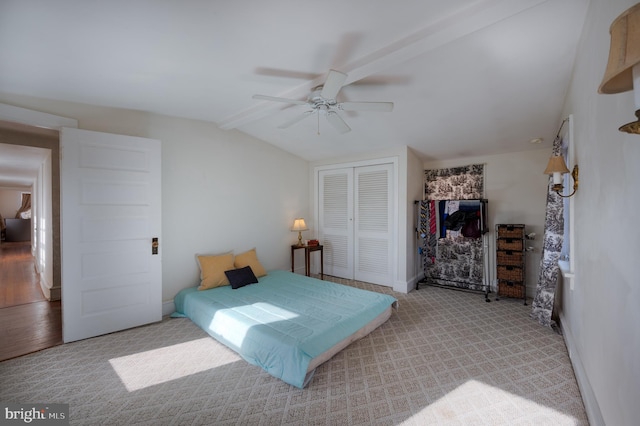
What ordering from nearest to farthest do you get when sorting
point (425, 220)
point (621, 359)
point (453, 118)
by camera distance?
point (621, 359) < point (453, 118) < point (425, 220)

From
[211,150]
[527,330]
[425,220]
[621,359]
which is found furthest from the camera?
[425,220]

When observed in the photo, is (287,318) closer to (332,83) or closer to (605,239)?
(332,83)

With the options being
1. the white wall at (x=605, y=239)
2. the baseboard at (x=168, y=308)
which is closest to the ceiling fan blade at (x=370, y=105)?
the white wall at (x=605, y=239)

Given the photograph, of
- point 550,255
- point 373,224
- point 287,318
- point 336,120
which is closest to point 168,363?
point 287,318

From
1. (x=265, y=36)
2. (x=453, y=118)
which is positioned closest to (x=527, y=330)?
(x=453, y=118)

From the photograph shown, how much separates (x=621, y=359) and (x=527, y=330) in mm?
2220

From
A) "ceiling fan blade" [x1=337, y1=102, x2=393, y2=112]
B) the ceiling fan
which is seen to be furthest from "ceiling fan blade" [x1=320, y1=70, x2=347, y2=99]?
"ceiling fan blade" [x1=337, y1=102, x2=393, y2=112]

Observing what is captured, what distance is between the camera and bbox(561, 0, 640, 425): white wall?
3.75 feet

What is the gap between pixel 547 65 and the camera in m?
2.40

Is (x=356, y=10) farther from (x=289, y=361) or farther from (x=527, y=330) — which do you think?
(x=527, y=330)

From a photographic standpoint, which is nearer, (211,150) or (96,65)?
(96,65)

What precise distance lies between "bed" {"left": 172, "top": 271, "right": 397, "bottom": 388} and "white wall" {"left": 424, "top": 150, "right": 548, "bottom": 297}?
97.0 inches

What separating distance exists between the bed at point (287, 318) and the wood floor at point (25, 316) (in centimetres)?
129

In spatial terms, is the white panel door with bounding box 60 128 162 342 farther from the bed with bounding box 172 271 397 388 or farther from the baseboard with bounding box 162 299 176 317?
the bed with bounding box 172 271 397 388
